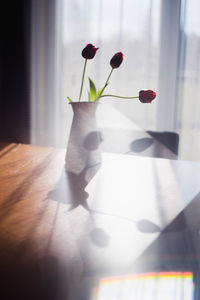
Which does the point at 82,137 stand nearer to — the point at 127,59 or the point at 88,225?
the point at 88,225

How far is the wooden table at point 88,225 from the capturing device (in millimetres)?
483

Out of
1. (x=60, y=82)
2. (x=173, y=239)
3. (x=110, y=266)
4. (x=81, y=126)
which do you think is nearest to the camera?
(x=110, y=266)

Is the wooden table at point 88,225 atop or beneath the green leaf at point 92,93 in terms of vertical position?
beneath

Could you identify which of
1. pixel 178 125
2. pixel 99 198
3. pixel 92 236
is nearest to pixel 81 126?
pixel 99 198

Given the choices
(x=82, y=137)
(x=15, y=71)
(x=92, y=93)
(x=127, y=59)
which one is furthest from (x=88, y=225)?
(x=15, y=71)

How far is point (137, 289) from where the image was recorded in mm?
579

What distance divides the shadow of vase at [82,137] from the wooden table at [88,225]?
42 mm

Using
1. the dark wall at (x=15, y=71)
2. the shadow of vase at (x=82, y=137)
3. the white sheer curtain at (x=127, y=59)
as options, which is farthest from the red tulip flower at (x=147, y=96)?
the dark wall at (x=15, y=71)

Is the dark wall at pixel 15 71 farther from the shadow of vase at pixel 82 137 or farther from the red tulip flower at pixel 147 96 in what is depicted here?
the red tulip flower at pixel 147 96

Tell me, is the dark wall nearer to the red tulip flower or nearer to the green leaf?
the green leaf

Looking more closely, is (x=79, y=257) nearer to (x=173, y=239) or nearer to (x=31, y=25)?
(x=173, y=239)

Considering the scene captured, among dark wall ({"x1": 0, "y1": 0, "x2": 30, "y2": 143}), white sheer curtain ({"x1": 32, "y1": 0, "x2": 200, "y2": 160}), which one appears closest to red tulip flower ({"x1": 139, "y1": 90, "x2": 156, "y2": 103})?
white sheer curtain ({"x1": 32, "y1": 0, "x2": 200, "y2": 160})

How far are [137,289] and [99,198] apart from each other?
0.84 ft

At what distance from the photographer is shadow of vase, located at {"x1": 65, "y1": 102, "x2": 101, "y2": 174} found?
0.93m
